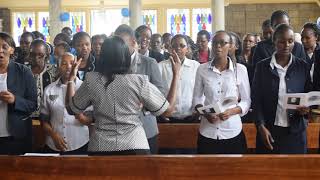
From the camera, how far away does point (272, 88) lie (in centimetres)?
347

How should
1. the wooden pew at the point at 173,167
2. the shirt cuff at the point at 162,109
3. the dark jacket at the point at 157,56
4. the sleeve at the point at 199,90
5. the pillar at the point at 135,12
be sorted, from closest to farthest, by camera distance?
1. the wooden pew at the point at 173,167
2. the shirt cuff at the point at 162,109
3. the sleeve at the point at 199,90
4. the dark jacket at the point at 157,56
5. the pillar at the point at 135,12

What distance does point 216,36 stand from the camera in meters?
3.61

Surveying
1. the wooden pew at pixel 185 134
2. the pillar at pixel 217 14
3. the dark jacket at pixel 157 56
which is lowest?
the wooden pew at pixel 185 134

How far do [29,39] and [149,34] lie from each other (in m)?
1.69

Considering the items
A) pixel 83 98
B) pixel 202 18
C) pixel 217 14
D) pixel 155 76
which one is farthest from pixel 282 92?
pixel 202 18

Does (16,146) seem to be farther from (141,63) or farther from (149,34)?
(149,34)

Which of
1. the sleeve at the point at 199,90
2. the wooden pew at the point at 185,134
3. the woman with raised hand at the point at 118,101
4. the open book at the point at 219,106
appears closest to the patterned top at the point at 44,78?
the wooden pew at the point at 185,134

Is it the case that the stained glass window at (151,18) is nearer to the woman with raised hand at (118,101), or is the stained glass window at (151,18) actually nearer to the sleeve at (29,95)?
the sleeve at (29,95)

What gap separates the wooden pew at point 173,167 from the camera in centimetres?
257

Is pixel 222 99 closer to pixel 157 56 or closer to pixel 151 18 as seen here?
pixel 157 56

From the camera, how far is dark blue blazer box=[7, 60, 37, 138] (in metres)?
3.38

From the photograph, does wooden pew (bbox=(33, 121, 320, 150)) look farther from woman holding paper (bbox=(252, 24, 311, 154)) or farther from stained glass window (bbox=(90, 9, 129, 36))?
stained glass window (bbox=(90, 9, 129, 36))

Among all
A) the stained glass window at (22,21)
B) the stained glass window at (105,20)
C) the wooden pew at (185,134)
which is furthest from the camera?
the stained glass window at (22,21)

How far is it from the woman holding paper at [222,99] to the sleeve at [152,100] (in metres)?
0.84
